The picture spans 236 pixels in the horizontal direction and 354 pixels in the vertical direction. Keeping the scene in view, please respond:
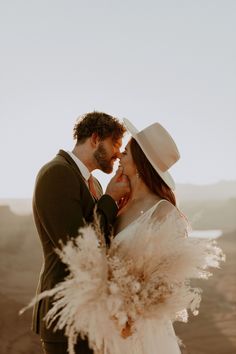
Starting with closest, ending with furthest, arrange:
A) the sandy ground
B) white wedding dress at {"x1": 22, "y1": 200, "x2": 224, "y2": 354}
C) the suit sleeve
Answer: white wedding dress at {"x1": 22, "y1": 200, "x2": 224, "y2": 354}
the suit sleeve
the sandy ground

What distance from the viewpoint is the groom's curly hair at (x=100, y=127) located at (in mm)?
2941

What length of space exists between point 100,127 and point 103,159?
186 millimetres

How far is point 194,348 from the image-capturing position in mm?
7410

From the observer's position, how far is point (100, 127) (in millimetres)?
2938

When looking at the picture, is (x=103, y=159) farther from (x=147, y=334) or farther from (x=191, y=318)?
(x=191, y=318)

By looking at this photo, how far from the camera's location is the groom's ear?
2.93 meters

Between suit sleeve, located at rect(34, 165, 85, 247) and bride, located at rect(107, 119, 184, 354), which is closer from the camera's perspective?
suit sleeve, located at rect(34, 165, 85, 247)

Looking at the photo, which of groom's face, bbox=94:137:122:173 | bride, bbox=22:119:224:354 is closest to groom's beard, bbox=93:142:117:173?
groom's face, bbox=94:137:122:173

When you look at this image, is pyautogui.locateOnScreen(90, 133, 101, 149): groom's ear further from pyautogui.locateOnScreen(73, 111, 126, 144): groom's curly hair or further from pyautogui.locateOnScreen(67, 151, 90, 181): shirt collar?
pyautogui.locateOnScreen(67, 151, 90, 181): shirt collar

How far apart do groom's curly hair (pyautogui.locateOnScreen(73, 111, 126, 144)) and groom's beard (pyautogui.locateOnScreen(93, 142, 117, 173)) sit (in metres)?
0.07

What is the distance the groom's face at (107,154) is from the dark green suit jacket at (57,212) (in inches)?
14.3

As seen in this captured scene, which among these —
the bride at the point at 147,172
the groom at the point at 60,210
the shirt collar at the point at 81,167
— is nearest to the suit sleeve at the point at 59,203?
the groom at the point at 60,210

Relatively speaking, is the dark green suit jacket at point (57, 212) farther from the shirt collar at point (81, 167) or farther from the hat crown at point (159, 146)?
the hat crown at point (159, 146)

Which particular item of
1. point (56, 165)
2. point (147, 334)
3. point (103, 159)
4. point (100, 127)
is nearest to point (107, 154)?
point (103, 159)
